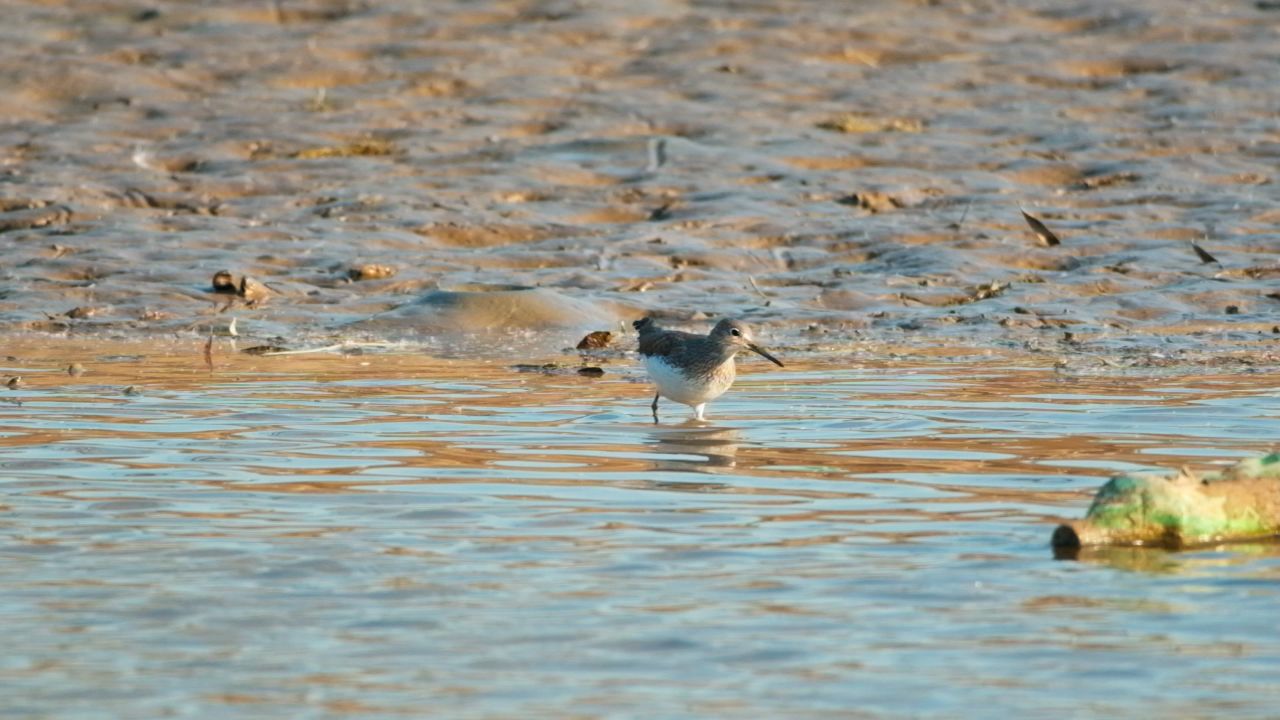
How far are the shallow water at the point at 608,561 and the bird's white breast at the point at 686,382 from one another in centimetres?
17

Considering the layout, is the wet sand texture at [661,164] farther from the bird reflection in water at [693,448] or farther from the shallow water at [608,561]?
the shallow water at [608,561]

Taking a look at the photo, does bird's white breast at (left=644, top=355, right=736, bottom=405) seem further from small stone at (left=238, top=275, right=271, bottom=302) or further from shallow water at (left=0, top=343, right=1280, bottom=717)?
→ small stone at (left=238, top=275, right=271, bottom=302)

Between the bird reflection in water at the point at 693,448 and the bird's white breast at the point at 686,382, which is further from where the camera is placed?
the bird's white breast at the point at 686,382

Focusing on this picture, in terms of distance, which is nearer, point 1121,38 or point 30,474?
point 30,474

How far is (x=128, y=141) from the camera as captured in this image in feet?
60.0

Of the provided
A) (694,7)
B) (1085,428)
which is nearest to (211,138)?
(694,7)

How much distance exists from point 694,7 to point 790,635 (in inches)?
627

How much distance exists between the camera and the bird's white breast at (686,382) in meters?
11.1

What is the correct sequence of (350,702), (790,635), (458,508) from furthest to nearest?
(458,508) → (790,635) → (350,702)

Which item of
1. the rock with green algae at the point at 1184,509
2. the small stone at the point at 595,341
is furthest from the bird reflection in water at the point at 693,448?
the small stone at the point at 595,341

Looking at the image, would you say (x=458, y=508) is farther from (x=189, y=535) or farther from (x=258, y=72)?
(x=258, y=72)

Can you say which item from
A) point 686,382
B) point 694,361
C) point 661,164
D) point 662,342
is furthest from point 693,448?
point 661,164

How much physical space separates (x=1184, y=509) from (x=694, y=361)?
4.24 meters

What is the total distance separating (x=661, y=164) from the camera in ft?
59.3
